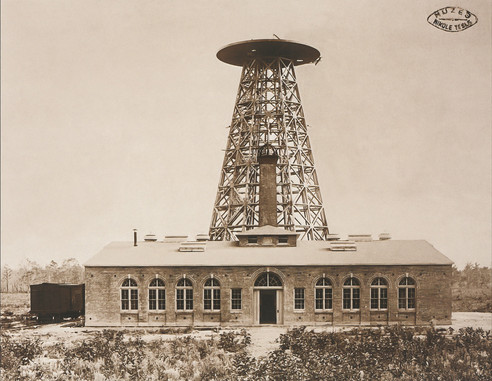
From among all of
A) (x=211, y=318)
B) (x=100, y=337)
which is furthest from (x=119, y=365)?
(x=211, y=318)

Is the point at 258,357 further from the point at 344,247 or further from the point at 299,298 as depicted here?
the point at 344,247

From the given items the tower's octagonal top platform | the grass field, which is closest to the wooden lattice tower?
the tower's octagonal top platform

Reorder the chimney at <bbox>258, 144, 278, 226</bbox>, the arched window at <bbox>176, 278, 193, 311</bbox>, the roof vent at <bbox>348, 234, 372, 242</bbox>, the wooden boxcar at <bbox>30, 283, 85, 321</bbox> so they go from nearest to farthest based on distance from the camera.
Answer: the arched window at <bbox>176, 278, 193, 311</bbox>, the roof vent at <bbox>348, 234, 372, 242</bbox>, the wooden boxcar at <bbox>30, 283, 85, 321</bbox>, the chimney at <bbox>258, 144, 278, 226</bbox>

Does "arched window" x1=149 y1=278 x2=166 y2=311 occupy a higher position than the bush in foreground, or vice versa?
"arched window" x1=149 y1=278 x2=166 y2=311

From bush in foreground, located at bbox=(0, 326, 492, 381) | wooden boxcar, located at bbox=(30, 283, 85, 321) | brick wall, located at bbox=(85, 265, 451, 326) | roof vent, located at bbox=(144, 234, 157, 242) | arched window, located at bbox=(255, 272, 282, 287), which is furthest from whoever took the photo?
roof vent, located at bbox=(144, 234, 157, 242)

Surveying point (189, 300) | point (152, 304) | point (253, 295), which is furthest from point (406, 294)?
point (152, 304)

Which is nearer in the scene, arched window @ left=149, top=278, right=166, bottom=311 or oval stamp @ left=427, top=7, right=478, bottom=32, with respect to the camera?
oval stamp @ left=427, top=7, right=478, bottom=32

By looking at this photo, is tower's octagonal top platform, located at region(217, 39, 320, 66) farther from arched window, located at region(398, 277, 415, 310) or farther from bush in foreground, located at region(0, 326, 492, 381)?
bush in foreground, located at region(0, 326, 492, 381)
